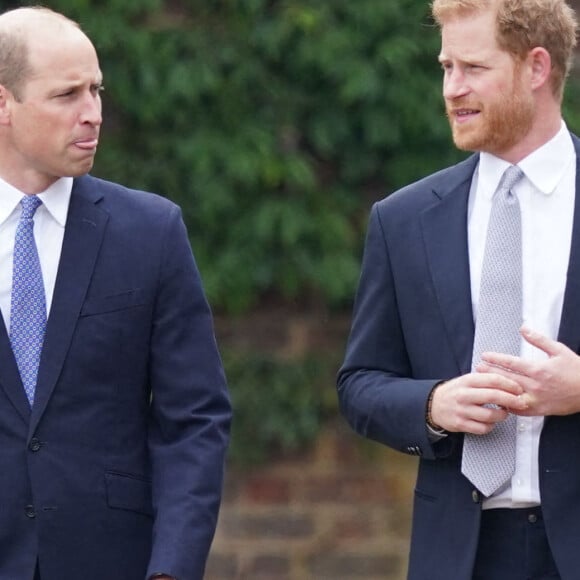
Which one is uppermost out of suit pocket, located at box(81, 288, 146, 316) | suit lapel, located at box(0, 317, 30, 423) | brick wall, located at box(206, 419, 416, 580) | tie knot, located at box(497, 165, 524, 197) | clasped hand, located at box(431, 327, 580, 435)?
tie knot, located at box(497, 165, 524, 197)

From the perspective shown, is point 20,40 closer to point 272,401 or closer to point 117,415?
point 117,415

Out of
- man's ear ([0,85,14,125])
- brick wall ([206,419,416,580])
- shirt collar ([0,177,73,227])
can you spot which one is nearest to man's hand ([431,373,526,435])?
shirt collar ([0,177,73,227])

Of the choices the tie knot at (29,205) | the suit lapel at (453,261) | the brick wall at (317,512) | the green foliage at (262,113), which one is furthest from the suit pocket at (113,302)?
the brick wall at (317,512)

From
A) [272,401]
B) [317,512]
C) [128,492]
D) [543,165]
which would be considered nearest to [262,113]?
[272,401]

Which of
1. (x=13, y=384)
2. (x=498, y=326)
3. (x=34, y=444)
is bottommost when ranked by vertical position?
(x=34, y=444)

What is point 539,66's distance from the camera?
4090mm

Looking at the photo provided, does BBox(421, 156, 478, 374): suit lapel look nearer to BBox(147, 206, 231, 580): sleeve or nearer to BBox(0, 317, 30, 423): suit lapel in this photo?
BBox(147, 206, 231, 580): sleeve

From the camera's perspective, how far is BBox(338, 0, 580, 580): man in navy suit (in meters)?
3.86

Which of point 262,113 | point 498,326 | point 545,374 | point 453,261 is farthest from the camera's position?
point 262,113

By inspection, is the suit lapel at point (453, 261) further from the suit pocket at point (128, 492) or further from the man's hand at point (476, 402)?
the suit pocket at point (128, 492)

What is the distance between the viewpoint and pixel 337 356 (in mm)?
6609

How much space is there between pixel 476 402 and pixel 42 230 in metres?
1.12

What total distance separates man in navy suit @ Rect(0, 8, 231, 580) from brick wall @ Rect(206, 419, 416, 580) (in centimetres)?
248

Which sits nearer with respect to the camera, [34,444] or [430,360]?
[34,444]
